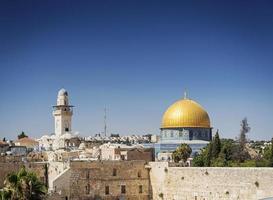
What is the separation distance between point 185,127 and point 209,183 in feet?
50.5

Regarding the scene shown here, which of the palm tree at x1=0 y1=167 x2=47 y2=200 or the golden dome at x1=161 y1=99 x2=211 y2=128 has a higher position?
the golden dome at x1=161 y1=99 x2=211 y2=128

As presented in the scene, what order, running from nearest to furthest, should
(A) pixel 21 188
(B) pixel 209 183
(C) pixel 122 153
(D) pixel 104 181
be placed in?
(A) pixel 21 188 < (B) pixel 209 183 < (D) pixel 104 181 < (C) pixel 122 153

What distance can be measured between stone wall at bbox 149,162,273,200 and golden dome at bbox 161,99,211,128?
12319mm

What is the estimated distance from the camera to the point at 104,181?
94.4 feet

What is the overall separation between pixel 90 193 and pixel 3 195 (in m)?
7.82

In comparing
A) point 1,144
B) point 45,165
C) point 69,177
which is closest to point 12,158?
point 45,165

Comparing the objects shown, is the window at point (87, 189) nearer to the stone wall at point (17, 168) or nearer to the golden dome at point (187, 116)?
the stone wall at point (17, 168)

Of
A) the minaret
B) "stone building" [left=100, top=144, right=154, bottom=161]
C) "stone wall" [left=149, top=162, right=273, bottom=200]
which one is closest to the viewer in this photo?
"stone wall" [left=149, top=162, right=273, bottom=200]

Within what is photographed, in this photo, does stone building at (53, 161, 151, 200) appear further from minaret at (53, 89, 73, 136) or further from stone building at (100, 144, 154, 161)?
minaret at (53, 89, 73, 136)

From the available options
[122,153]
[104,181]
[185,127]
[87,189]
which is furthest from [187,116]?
[87,189]

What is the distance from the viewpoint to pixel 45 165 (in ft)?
97.0

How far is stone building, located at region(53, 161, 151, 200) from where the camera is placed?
91.1 feet

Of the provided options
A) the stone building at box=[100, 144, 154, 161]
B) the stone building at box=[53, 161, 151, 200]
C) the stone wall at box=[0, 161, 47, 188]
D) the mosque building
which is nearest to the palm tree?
the stone building at box=[53, 161, 151, 200]

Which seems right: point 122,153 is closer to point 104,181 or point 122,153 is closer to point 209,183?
point 104,181
